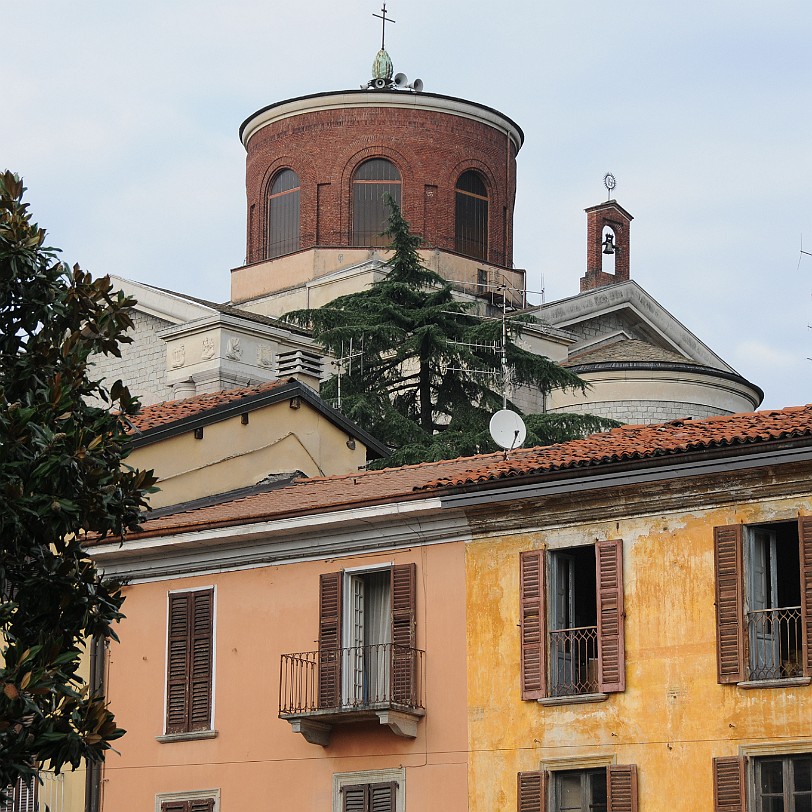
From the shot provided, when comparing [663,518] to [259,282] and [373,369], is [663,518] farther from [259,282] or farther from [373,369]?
[259,282]

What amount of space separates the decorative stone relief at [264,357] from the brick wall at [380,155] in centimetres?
568

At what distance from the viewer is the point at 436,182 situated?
1945 inches

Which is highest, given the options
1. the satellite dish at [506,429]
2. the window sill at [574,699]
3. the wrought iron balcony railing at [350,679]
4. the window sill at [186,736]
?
the satellite dish at [506,429]

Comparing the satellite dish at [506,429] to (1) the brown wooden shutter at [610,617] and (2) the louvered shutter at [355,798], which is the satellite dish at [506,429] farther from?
(2) the louvered shutter at [355,798]

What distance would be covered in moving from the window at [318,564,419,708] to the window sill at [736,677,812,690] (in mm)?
3611

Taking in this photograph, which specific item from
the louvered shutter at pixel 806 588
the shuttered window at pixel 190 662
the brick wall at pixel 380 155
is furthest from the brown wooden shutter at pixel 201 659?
the brick wall at pixel 380 155

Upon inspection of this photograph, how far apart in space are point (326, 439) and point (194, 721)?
252 inches

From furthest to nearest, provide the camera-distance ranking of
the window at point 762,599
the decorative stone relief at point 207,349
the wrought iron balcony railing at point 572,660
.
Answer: the decorative stone relief at point 207,349
the wrought iron balcony railing at point 572,660
the window at point 762,599

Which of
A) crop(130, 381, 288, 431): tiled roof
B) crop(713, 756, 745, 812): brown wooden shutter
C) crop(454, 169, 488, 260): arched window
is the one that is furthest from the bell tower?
crop(713, 756, 745, 812): brown wooden shutter

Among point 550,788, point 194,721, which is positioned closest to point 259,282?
point 194,721

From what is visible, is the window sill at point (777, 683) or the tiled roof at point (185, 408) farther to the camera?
the tiled roof at point (185, 408)

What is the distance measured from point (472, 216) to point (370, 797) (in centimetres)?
3033

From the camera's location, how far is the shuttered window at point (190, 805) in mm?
22359

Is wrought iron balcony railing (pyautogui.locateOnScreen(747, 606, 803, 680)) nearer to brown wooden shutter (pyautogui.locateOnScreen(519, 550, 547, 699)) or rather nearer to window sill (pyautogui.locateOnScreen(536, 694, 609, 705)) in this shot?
window sill (pyautogui.locateOnScreen(536, 694, 609, 705))
